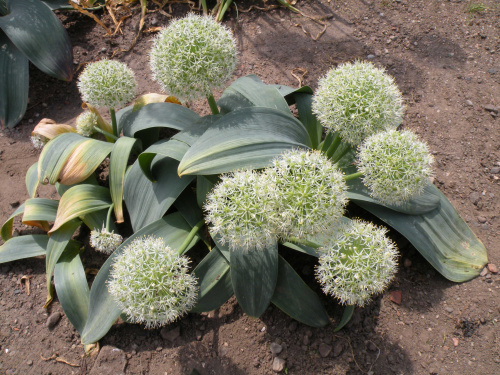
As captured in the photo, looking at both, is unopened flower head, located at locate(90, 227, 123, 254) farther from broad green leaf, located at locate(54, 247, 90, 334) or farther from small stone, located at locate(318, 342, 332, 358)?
small stone, located at locate(318, 342, 332, 358)

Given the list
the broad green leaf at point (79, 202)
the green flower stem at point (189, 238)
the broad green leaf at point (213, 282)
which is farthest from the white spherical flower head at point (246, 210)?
the broad green leaf at point (79, 202)

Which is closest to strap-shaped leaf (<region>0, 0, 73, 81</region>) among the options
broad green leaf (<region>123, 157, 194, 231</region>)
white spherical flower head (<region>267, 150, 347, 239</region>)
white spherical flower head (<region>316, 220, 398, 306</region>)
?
broad green leaf (<region>123, 157, 194, 231</region>)

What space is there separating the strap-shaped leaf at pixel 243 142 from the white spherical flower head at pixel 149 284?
642 millimetres

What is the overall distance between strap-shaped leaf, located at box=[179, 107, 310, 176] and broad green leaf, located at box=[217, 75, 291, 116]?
1.00 ft

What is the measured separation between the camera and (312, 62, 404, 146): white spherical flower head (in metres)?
2.62

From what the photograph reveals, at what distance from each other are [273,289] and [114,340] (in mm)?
1489

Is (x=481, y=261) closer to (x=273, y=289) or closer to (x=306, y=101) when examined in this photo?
(x=273, y=289)

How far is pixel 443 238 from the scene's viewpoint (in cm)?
316

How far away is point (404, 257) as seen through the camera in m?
3.39

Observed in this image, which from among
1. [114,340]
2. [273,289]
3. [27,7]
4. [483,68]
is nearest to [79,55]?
[27,7]

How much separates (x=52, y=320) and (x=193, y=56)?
8.59 ft

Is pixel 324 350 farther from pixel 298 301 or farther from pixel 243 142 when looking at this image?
pixel 243 142

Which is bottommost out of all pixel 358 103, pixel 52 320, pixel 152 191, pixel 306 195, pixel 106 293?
pixel 52 320

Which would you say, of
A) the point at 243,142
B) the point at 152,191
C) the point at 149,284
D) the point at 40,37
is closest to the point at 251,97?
the point at 243,142
